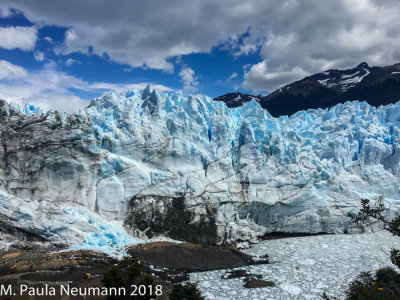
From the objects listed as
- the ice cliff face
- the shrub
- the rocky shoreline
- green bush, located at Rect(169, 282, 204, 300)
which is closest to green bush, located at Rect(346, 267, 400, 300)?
the shrub

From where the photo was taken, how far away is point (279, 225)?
17.5m

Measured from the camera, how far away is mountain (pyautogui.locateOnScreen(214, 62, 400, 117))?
4017cm

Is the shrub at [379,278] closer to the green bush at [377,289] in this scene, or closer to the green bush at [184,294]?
the green bush at [377,289]

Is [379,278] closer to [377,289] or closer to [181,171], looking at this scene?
[377,289]

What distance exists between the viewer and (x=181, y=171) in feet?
58.2

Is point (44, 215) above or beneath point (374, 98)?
beneath

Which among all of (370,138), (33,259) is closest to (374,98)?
(370,138)

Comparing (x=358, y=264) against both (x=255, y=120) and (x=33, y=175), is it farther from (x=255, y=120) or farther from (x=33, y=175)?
(x=33, y=175)

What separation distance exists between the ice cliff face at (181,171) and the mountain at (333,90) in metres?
21.1

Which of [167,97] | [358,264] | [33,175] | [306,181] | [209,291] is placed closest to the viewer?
[209,291]

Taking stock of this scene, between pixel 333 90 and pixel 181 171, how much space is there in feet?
120

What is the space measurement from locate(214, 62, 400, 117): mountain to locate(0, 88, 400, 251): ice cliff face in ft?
69.2

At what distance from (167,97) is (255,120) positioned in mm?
6199

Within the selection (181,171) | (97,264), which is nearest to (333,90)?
(181,171)
